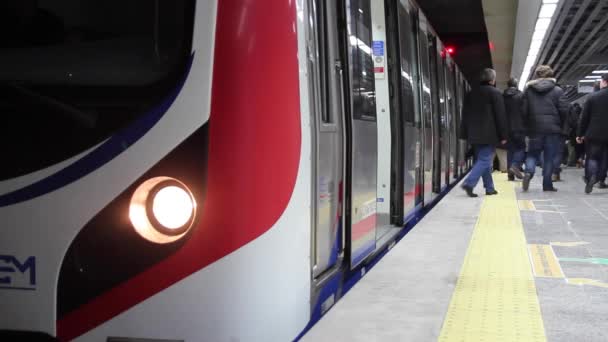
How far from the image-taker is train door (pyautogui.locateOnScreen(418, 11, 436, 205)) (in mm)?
7518

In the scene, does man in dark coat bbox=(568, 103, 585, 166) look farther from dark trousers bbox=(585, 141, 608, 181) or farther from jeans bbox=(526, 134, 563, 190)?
jeans bbox=(526, 134, 563, 190)

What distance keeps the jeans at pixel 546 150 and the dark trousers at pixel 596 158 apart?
2.10ft

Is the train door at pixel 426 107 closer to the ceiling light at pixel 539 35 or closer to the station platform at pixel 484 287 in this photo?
the station platform at pixel 484 287

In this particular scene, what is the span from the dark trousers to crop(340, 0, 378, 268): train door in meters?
6.92

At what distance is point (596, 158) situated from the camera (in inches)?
418

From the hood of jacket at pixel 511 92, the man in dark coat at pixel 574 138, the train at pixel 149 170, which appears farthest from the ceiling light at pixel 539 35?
the train at pixel 149 170

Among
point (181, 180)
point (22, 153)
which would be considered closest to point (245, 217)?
point (181, 180)

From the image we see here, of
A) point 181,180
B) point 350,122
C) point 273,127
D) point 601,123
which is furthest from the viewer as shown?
point 601,123

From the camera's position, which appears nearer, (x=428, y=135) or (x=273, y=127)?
(x=273, y=127)

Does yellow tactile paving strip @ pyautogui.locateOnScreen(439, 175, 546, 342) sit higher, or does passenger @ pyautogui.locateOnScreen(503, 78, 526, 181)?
passenger @ pyautogui.locateOnScreen(503, 78, 526, 181)

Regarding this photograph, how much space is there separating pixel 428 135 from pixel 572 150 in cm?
1365

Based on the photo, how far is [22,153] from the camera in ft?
7.35

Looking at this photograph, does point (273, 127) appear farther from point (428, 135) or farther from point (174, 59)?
point (428, 135)

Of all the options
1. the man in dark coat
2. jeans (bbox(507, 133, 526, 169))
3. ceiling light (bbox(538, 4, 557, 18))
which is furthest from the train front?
the man in dark coat
